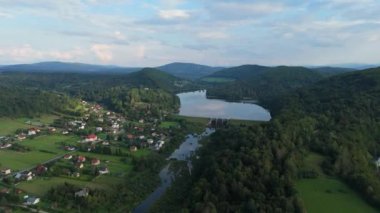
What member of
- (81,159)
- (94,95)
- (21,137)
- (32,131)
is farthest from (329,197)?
(94,95)

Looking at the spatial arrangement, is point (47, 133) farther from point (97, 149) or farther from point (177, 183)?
point (177, 183)

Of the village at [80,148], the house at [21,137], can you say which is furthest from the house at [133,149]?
the house at [21,137]

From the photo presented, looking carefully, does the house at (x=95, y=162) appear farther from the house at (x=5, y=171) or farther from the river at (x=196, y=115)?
the house at (x=5, y=171)

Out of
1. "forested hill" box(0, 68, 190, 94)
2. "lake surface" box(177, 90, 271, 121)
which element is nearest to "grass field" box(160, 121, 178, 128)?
"lake surface" box(177, 90, 271, 121)

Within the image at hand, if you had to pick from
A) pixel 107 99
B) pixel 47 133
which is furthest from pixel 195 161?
pixel 107 99

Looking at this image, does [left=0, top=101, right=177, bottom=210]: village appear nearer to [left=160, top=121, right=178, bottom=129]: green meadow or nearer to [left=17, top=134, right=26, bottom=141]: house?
[left=17, top=134, right=26, bottom=141]: house

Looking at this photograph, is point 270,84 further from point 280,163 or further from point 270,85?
point 280,163
